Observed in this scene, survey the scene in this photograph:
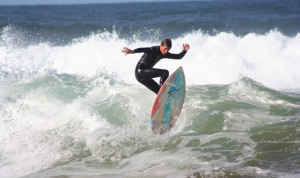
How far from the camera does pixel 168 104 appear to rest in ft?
22.6

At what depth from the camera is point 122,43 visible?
17.0 m

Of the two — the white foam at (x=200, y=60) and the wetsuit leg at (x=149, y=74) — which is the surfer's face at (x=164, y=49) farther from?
the white foam at (x=200, y=60)

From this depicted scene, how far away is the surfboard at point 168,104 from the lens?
665cm

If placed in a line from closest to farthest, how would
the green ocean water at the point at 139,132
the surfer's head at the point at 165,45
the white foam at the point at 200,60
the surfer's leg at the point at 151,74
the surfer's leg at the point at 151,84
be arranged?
the green ocean water at the point at 139,132, the surfer's head at the point at 165,45, the surfer's leg at the point at 151,74, the surfer's leg at the point at 151,84, the white foam at the point at 200,60

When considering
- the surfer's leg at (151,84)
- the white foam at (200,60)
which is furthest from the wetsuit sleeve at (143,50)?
the white foam at (200,60)

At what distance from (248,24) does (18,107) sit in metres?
21.7

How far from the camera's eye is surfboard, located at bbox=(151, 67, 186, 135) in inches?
262

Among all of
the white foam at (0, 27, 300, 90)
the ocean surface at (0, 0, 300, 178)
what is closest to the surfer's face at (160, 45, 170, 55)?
the ocean surface at (0, 0, 300, 178)

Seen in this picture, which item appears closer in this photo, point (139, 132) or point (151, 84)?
point (151, 84)

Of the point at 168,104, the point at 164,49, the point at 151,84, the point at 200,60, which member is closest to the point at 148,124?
the point at 168,104

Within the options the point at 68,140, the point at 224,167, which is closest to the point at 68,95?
the point at 68,140

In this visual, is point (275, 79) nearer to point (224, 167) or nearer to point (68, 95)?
point (68, 95)

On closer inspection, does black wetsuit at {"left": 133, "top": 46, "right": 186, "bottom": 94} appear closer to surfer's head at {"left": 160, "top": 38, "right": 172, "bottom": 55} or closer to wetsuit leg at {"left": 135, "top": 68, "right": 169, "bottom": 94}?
wetsuit leg at {"left": 135, "top": 68, "right": 169, "bottom": 94}

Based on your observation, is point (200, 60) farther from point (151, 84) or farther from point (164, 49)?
point (164, 49)
